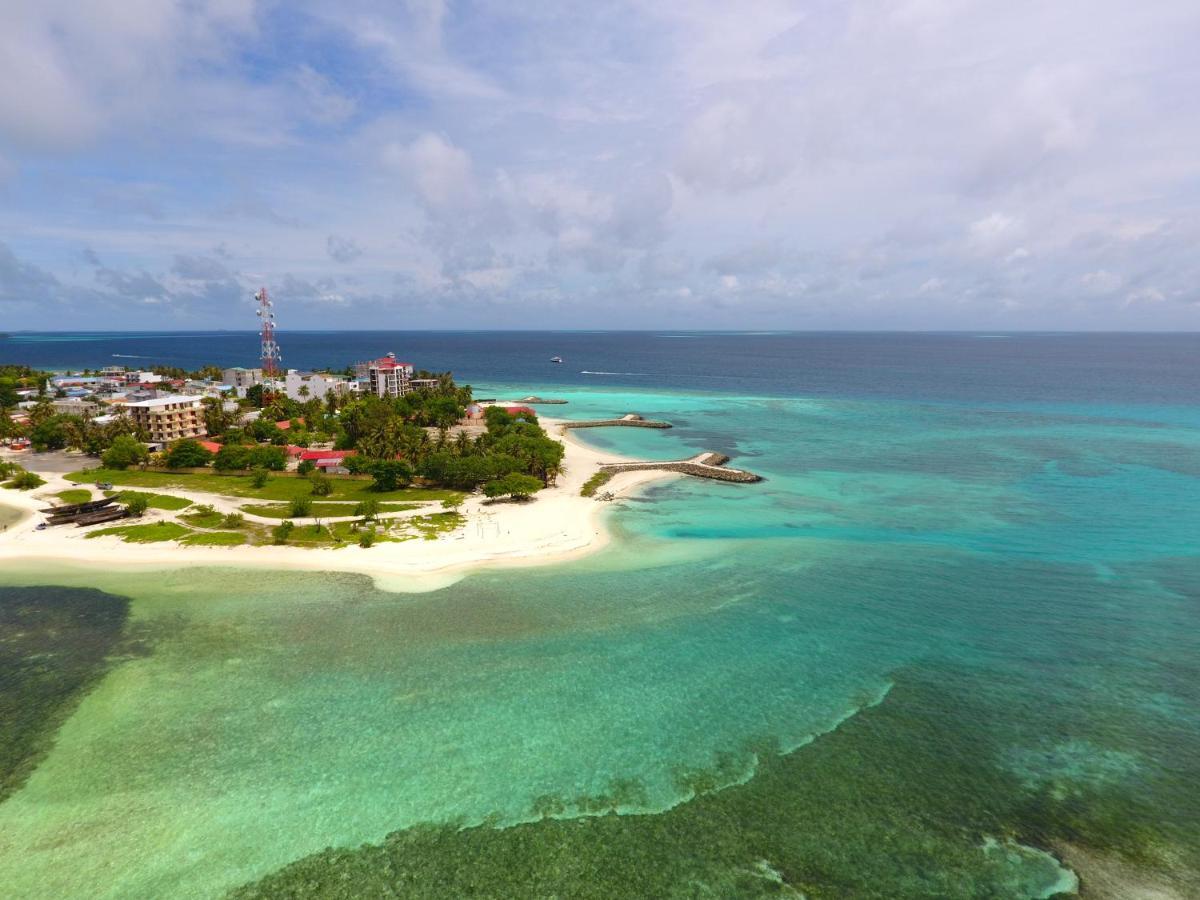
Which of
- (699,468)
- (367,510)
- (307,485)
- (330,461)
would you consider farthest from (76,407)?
(699,468)

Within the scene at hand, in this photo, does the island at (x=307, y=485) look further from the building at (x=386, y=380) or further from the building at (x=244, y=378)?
the building at (x=244, y=378)

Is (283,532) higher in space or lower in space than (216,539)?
higher

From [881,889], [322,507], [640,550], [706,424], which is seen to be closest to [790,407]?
[706,424]

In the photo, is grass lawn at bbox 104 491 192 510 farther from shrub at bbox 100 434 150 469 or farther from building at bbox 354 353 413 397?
building at bbox 354 353 413 397

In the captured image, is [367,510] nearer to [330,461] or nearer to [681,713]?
[330,461]

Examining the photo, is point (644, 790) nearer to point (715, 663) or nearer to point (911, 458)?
point (715, 663)

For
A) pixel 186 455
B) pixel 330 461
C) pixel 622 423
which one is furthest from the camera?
pixel 622 423

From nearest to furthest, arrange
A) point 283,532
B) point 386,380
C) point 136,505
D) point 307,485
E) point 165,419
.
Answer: point 283,532 < point 136,505 < point 307,485 < point 165,419 < point 386,380

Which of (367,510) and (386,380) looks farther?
(386,380)

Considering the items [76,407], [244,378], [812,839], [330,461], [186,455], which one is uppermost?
[244,378]
